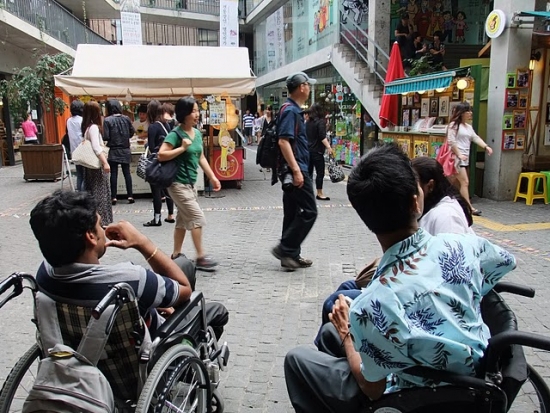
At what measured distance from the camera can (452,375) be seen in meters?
1.59

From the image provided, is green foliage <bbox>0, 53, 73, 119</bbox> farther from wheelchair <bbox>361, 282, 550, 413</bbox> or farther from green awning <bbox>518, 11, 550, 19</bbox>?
wheelchair <bbox>361, 282, 550, 413</bbox>

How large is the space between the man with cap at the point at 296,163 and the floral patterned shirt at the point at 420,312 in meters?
3.14

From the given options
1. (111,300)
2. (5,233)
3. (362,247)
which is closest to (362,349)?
(111,300)

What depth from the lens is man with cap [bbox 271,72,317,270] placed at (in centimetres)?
475

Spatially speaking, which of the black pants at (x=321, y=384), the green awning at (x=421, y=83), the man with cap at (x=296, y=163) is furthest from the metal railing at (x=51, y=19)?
the black pants at (x=321, y=384)

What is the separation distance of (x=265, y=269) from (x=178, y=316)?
299cm

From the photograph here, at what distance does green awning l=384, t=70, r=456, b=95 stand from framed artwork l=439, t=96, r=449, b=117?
58 centimetres

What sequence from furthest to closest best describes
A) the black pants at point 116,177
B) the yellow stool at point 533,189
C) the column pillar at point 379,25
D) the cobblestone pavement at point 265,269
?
1. the column pillar at point 379,25
2. the black pants at point 116,177
3. the yellow stool at point 533,189
4. the cobblestone pavement at point 265,269

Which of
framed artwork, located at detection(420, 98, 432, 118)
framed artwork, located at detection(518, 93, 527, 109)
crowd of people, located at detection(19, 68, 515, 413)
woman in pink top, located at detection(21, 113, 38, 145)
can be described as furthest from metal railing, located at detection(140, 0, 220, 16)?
crowd of people, located at detection(19, 68, 515, 413)

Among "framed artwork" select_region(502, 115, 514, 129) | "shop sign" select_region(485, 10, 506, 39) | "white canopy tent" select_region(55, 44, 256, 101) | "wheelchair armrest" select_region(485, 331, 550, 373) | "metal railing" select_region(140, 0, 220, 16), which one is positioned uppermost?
"metal railing" select_region(140, 0, 220, 16)

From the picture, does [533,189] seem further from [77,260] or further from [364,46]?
[77,260]

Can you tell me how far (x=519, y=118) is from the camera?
852 cm

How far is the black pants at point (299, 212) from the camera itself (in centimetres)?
486

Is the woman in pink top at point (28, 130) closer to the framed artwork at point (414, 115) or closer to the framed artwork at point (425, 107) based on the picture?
the framed artwork at point (414, 115)
